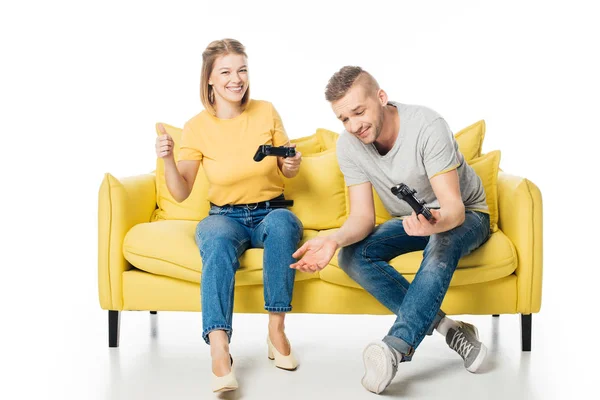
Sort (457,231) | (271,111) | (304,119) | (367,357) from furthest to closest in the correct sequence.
Answer: (304,119) → (271,111) → (457,231) → (367,357)

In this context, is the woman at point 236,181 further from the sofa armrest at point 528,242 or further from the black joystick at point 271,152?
the sofa armrest at point 528,242

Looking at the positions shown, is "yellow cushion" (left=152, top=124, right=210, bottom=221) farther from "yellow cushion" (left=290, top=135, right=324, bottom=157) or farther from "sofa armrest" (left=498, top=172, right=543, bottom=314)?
"sofa armrest" (left=498, top=172, right=543, bottom=314)

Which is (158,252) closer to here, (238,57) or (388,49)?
(238,57)

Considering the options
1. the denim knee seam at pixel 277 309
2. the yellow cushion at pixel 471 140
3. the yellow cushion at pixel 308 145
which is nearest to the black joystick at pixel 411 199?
the denim knee seam at pixel 277 309

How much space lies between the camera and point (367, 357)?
96.4 inches

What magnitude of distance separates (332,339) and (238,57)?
1203mm

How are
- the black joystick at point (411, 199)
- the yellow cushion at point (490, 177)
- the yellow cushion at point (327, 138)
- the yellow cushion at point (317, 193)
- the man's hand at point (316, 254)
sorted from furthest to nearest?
1. the yellow cushion at point (327, 138)
2. the yellow cushion at point (317, 193)
3. the yellow cushion at point (490, 177)
4. the man's hand at point (316, 254)
5. the black joystick at point (411, 199)

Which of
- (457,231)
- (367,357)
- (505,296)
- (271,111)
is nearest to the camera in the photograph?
(367,357)

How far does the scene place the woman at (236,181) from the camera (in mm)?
Answer: 2660

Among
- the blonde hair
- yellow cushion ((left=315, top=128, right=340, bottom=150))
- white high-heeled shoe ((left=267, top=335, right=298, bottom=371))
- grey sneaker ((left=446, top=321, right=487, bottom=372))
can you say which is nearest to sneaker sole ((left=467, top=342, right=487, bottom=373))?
grey sneaker ((left=446, top=321, right=487, bottom=372))

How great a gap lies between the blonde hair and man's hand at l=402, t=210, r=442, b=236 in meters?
0.89

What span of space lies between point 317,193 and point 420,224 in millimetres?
896

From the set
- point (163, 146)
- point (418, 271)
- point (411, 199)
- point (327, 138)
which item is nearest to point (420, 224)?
point (411, 199)

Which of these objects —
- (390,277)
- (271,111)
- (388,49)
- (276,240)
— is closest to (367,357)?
(390,277)
